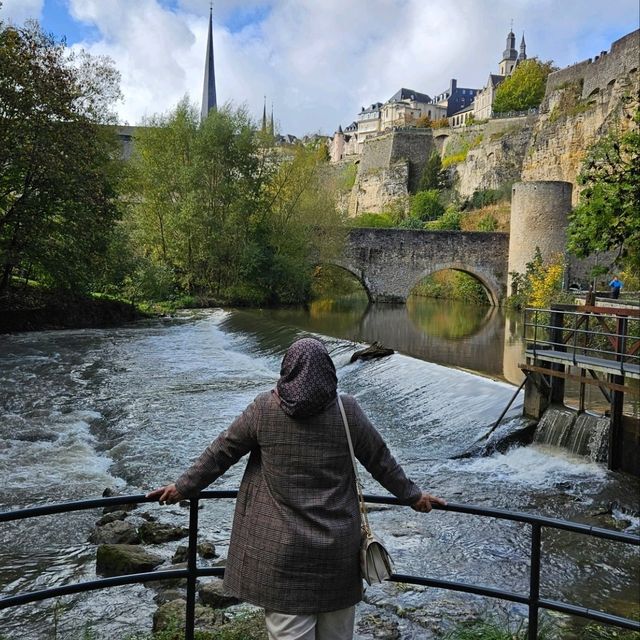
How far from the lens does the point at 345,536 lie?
2.19 m

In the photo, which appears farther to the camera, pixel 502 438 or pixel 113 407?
pixel 113 407

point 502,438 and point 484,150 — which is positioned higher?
point 484,150

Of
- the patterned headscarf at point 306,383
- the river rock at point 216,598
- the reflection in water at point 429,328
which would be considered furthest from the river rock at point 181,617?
the reflection in water at point 429,328

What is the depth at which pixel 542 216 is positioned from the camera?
3328cm

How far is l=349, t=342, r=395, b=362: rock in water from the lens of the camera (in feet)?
43.8

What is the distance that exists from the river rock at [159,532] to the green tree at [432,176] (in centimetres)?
5282

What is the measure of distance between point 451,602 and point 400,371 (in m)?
7.28

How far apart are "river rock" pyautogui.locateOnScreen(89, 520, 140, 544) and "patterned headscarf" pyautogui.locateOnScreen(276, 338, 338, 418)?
157 inches

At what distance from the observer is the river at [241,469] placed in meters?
4.91

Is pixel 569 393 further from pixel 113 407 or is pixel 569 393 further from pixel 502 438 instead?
pixel 113 407

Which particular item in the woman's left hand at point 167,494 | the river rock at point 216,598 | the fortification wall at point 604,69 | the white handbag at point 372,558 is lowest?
the river rock at point 216,598

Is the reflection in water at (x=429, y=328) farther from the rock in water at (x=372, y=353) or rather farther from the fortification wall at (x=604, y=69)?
the fortification wall at (x=604, y=69)

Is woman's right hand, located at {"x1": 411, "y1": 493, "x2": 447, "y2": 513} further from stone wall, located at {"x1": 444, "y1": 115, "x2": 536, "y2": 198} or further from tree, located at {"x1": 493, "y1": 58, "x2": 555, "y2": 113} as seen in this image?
tree, located at {"x1": 493, "y1": 58, "x2": 555, "y2": 113}

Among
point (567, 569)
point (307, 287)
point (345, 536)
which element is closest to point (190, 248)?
point (307, 287)
